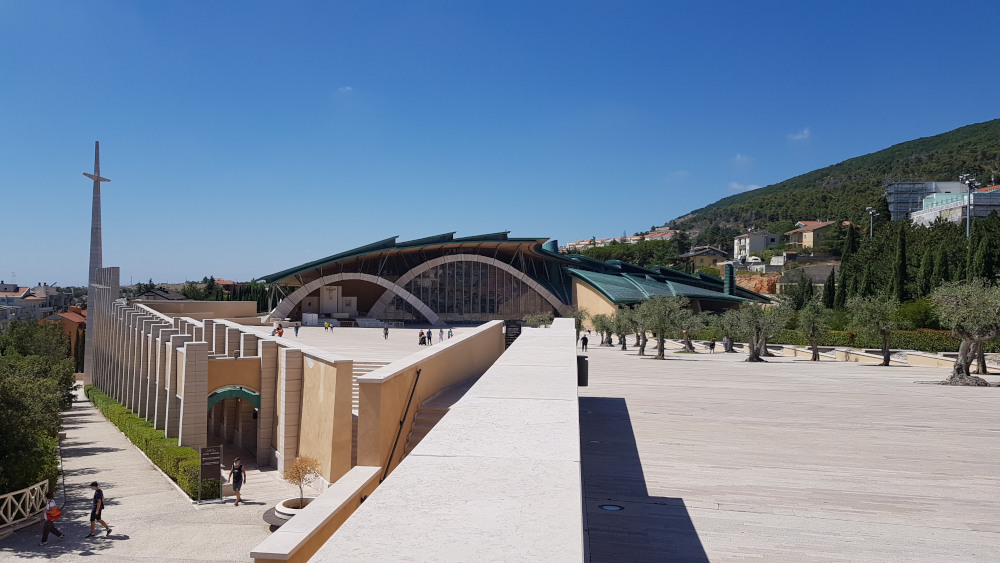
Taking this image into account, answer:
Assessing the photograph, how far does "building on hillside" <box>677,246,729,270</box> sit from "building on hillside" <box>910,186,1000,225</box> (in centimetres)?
2599

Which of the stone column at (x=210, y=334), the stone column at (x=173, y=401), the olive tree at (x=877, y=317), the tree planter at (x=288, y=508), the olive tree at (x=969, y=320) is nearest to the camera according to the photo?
the tree planter at (x=288, y=508)

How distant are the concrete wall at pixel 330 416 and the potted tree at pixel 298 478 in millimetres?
233

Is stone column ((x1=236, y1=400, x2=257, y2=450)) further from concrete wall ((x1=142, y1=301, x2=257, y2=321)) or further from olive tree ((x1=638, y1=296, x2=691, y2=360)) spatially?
concrete wall ((x1=142, y1=301, x2=257, y2=321))

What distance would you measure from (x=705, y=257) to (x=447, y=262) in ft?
188

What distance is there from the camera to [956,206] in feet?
252

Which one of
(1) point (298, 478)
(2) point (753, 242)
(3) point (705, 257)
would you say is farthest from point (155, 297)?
(2) point (753, 242)

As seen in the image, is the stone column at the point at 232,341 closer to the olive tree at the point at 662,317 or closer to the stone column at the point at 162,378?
the stone column at the point at 162,378

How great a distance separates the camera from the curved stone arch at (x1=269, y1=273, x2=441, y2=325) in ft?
175

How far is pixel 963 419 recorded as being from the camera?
10711 mm

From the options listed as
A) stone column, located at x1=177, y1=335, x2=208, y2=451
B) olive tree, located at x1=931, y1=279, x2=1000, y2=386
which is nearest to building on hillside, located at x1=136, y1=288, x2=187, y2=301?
stone column, located at x1=177, y1=335, x2=208, y2=451

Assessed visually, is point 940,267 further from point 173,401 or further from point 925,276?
point 173,401

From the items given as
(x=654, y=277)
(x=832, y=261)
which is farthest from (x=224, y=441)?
(x=832, y=261)

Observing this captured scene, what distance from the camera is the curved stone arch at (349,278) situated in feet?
175

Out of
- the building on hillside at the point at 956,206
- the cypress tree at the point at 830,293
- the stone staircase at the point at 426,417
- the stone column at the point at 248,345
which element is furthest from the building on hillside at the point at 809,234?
the stone staircase at the point at 426,417
